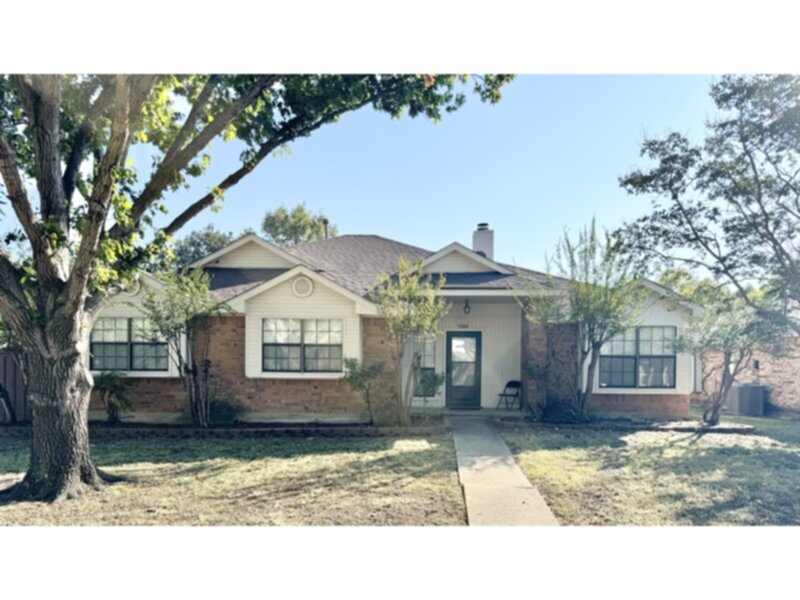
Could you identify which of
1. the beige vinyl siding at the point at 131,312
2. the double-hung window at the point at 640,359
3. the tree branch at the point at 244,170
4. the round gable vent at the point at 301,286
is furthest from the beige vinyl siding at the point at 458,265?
the beige vinyl siding at the point at 131,312

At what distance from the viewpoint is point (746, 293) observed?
8383mm

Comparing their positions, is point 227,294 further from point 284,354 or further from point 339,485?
point 339,485

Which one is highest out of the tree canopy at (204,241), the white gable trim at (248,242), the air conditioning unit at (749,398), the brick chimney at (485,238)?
the tree canopy at (204,241)

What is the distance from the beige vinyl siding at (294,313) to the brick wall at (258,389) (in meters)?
0.24

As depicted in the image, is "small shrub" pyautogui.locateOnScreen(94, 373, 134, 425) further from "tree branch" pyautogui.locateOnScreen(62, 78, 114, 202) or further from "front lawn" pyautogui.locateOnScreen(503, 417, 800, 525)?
"front lawn" pyautogui.locateOnScreen(503, 417, 800, 525)

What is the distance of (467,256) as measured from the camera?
10.7m

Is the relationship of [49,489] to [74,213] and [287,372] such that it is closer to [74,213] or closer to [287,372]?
[74,213]

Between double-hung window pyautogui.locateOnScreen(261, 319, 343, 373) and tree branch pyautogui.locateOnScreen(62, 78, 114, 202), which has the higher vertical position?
tree branch pyautogui.locateOnScreen(62, 78, 114, 202)

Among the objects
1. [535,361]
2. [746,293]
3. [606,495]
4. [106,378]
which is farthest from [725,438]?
[106,378]

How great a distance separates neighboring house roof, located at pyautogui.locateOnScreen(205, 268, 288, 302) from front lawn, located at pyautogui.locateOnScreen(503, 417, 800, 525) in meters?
6.94

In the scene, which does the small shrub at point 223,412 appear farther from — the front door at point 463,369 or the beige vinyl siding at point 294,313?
the front door at point 463,369

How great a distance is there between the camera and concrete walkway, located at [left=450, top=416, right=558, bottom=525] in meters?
4.34

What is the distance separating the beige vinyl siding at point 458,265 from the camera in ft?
35.3

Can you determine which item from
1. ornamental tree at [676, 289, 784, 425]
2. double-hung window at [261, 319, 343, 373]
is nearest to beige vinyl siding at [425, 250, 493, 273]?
double-hung window at [261, 319, 343, 373]
